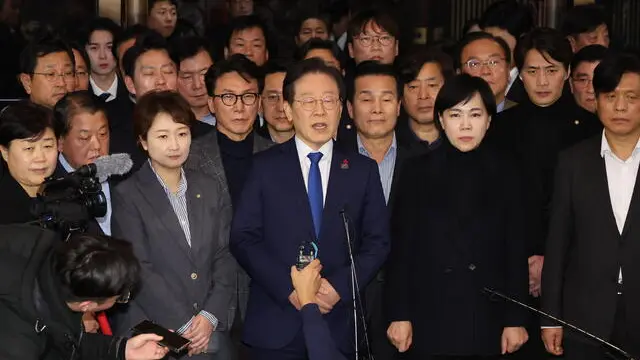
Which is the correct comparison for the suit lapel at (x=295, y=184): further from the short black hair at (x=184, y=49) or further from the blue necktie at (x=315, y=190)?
the short black hair at (x=184, y=49)

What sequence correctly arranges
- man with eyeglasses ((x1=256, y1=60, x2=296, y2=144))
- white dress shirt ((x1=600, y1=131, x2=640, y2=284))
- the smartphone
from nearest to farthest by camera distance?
1. the smartphone
2. white dress shirt ((x1=600, y1=131, x2=640, y2=284))
3. man with eyeglasses ((x1=256, y1=60, x2=296, y2=144))

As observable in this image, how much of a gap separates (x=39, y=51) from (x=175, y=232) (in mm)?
1733

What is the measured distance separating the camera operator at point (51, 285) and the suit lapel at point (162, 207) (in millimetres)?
837

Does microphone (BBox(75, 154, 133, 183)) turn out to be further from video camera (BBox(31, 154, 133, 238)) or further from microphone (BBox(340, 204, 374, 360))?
microphone (BBox(340, 204, 374, 360))

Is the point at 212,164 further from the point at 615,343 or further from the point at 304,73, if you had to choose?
the point at 615,343

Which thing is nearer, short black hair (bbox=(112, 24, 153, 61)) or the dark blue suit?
the dark blue suit

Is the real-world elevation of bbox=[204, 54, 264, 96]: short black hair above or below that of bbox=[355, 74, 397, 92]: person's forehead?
above

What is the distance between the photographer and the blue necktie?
427 cm

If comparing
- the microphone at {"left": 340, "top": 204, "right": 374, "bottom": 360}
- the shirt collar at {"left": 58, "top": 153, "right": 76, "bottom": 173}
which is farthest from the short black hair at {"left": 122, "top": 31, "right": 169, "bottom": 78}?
the microphone at {"left": 340, "top": 204, "right": 374, "bottom": 360}

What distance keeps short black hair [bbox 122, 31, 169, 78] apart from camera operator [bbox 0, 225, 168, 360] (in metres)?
2.38

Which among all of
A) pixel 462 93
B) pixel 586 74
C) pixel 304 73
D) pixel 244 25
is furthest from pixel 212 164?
pixel 244 25

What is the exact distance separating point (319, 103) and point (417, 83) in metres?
1.10

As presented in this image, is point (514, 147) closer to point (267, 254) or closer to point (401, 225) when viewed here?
point (401, 225)

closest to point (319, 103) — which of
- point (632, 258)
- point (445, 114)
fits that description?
point (445, 114)
